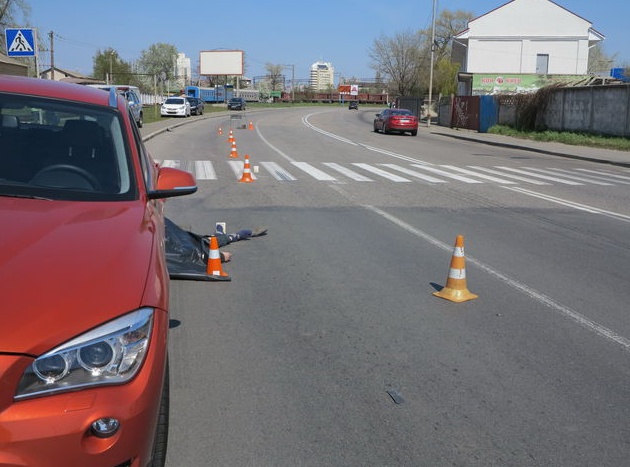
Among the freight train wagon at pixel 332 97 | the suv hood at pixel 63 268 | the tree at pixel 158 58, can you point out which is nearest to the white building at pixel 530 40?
the suv hood at pixel 63 268

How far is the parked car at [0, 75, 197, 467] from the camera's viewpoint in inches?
83.0

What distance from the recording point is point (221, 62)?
108 metres

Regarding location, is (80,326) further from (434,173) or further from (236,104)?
(236,104)

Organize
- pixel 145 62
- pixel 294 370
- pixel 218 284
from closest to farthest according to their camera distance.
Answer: pixel 294 370, pixel 218 284, pixel 145 62

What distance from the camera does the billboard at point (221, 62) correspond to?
108 meters

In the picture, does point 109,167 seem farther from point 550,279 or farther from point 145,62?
point 145,62

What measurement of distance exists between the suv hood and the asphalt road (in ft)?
3.49

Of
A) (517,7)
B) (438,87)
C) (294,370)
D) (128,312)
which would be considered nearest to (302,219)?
(294,370)

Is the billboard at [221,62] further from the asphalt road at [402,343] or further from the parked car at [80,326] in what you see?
the parked car at [80,326]

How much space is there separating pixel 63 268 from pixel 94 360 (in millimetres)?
450

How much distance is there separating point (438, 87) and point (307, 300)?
70197 mm

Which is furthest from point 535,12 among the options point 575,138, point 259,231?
point 259,231

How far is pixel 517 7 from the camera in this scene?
54.0 metres

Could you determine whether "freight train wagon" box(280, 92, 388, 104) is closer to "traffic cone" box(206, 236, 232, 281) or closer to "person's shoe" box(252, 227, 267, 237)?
"person's shoe" box(252, 227, 267, 237)
